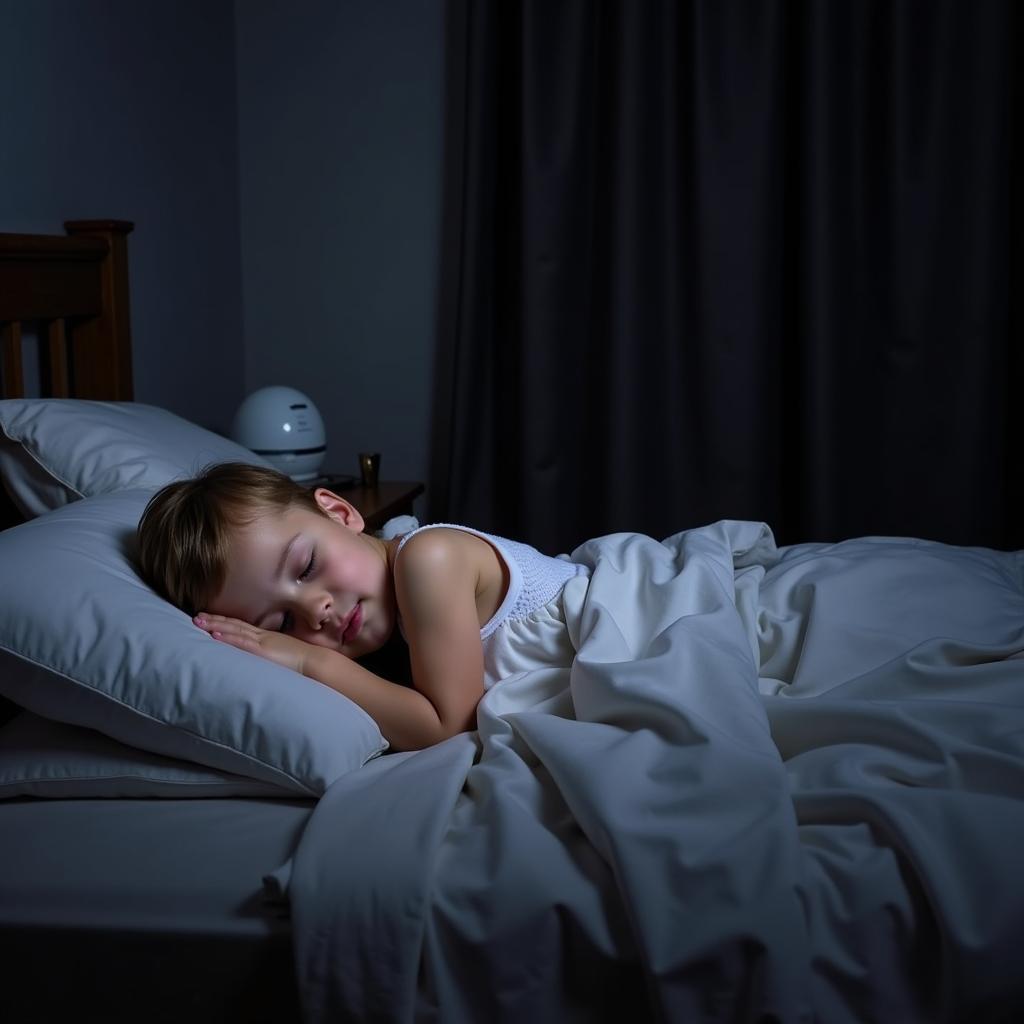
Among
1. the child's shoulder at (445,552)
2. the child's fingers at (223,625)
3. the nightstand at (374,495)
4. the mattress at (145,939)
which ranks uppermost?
the child's shoulder at (445,552)

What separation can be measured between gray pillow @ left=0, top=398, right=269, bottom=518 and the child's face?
1.16 ft

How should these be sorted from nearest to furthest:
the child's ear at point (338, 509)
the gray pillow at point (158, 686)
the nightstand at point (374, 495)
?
the gray pillow at point (158, 686), the child's ear at point (338, 509), the nightstand at point (374, 495)

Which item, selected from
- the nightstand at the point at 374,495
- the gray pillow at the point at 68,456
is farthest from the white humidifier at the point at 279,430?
the gray pillow at the point at 68,456

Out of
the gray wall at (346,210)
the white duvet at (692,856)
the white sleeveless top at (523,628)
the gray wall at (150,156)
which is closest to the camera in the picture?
the white duvet at (692,856)

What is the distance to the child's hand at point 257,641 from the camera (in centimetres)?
124

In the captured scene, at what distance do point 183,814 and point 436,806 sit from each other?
29 cm

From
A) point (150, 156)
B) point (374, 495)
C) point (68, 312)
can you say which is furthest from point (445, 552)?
point (150, 156)

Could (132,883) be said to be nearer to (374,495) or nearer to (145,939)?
(145,939)

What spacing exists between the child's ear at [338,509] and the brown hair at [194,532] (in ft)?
0.49

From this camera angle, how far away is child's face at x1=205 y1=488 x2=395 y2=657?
1.27 meters

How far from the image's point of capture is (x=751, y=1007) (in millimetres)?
812

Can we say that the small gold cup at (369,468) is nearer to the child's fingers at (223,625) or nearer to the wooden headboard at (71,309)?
the wooden headboard at (71,309)

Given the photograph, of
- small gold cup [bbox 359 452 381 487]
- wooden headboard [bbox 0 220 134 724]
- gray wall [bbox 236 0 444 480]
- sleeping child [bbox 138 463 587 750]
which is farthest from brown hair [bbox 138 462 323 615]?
gray wall [bbox 236 0 444 480]

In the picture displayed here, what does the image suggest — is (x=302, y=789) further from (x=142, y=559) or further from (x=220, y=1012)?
(x=142, y=559)
